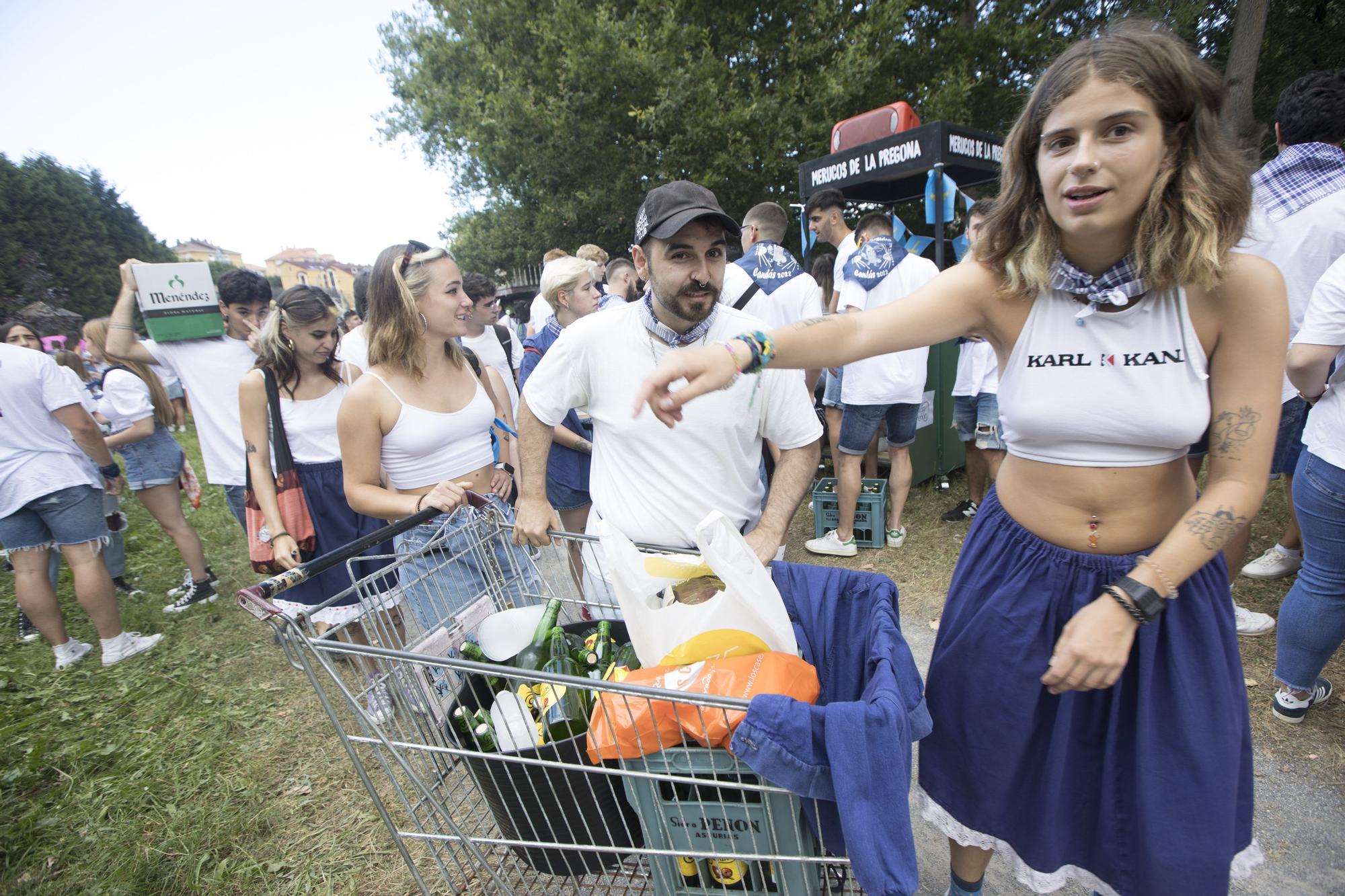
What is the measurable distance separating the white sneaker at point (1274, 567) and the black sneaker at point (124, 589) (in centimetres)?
776

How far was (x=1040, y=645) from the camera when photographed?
1481 mm

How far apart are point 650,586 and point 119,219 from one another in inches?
1975

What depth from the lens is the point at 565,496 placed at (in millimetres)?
4020

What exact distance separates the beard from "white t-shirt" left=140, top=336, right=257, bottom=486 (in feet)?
10.5

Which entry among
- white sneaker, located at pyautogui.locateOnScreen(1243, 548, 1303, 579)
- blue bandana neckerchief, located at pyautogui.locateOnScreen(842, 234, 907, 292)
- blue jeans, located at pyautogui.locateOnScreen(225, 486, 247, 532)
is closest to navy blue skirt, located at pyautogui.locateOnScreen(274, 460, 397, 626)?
blue jeans, located at pyautogui.locateOnScreen(225, 486, 247, 532)

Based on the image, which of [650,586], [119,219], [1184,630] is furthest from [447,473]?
[119,219]

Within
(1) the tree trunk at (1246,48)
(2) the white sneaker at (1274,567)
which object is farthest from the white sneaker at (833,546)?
(1) the tree trunk at (1246,48)

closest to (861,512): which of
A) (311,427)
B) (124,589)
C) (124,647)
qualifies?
(311,427)

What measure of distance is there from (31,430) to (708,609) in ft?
14.3

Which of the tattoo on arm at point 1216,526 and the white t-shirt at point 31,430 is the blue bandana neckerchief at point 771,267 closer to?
the tattoo on arm at point 1216,526

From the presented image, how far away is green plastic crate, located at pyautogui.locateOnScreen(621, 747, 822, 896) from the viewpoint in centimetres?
136

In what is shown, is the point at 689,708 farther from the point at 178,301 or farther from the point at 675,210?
the point at 178,301

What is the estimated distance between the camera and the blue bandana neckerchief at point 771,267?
4695mm

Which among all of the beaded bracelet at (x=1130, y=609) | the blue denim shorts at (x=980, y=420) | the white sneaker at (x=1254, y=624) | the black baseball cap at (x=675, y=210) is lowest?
the white sneaker at (x=1254, y=624)
